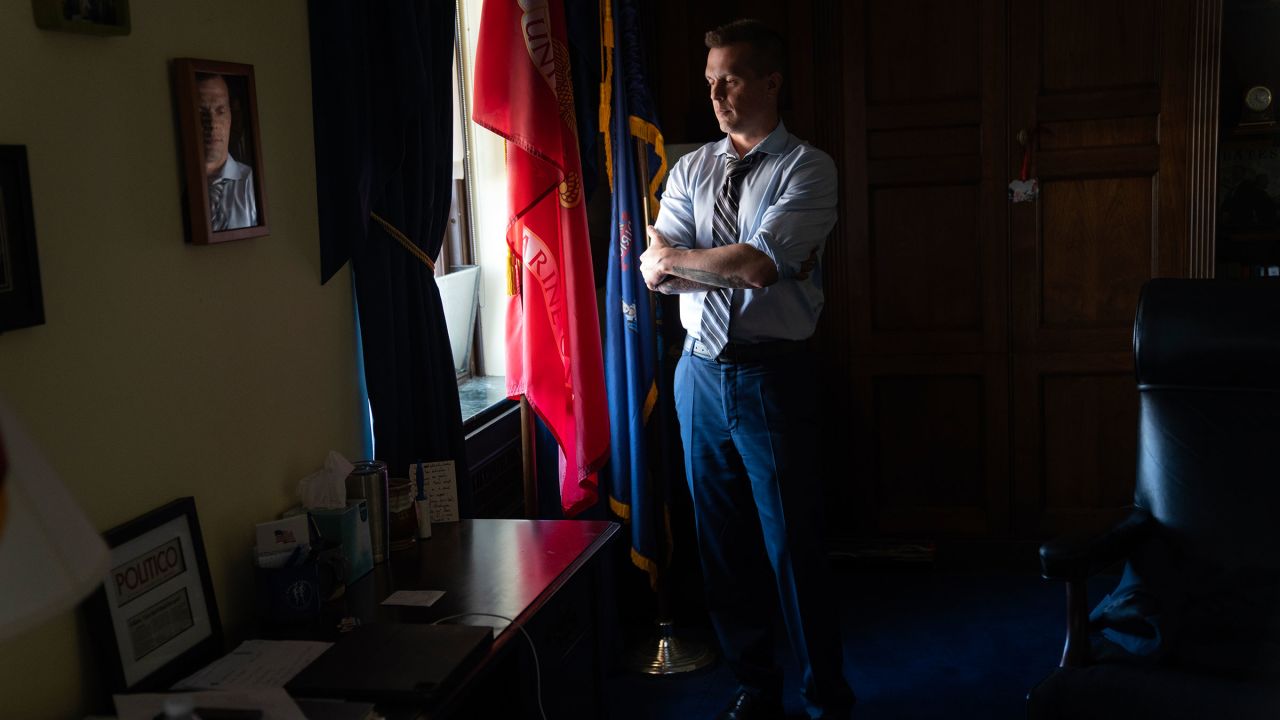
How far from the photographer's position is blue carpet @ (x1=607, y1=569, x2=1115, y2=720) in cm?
296

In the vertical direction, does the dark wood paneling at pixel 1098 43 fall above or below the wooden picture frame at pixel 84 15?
above

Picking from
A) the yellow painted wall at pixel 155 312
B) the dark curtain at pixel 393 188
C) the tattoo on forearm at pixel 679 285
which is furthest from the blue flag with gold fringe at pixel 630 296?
the yellow painted wall at pixel 155 312

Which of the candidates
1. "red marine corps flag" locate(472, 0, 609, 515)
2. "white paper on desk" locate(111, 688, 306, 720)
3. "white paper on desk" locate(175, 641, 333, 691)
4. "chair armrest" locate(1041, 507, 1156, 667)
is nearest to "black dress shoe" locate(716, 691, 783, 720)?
"red marine corps flag" locate(472, 0, 609, 515)

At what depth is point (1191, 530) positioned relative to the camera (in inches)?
86.4

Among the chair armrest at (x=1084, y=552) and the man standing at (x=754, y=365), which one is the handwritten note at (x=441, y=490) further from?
the chair armrest at (x=1084, y=552)

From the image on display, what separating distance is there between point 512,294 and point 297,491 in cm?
105

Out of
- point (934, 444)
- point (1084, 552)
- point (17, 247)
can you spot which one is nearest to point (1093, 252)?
point (934, 444)

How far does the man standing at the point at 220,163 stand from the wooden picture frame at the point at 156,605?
433 mm

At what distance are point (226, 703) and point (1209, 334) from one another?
1.89 meters

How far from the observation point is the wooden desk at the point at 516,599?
1.76 meters

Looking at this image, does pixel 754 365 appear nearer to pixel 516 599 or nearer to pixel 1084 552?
pixel 1084 552

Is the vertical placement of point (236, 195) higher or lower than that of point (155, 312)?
higher

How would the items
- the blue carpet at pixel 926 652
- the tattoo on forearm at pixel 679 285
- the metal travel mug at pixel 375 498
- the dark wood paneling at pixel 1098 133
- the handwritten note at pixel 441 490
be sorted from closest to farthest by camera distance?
the metal travel mug at pixel 375 498, the handwritten note at pixel 441 490, the tattoo on forearm at pixel 679 285, the blue carpet at pixel 926 652, the dark wood paneling at pixel 1098 133

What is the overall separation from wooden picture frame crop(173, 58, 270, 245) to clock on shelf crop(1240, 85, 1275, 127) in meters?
3.29
